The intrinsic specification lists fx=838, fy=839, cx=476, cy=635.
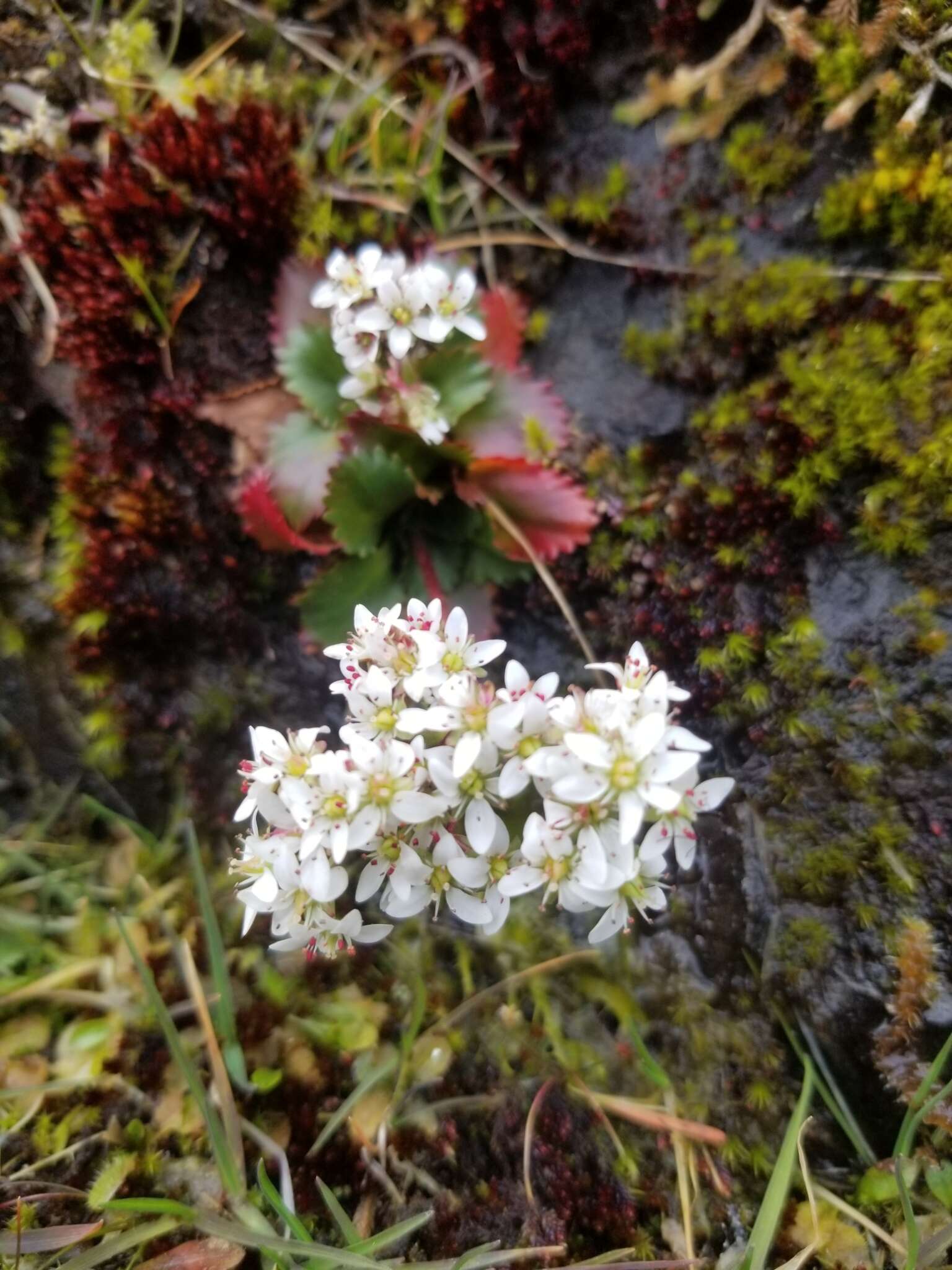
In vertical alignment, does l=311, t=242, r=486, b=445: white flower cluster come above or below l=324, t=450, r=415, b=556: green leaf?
above

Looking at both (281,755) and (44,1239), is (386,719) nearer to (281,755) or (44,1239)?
(281,755)

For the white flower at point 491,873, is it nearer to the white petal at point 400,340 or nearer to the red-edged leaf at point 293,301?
the white petal at point 400,340

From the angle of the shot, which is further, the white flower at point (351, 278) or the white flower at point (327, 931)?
the white flower at point (351, 278)

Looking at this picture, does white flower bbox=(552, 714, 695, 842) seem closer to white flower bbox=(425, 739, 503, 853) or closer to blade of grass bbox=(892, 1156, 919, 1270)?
white flower bbox=(425, 739, 503, 853)

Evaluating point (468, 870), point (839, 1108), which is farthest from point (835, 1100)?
point (468, 870)

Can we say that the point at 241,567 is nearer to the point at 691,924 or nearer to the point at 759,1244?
the point at 691,924

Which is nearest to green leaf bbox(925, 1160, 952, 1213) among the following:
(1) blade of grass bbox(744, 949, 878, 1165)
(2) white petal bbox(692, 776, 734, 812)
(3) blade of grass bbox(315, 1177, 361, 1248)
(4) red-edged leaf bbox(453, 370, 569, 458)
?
(1) blade of grass bbox(744, 949, 878, 1165)

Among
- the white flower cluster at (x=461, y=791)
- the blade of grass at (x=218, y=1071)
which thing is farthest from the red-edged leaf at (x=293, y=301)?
the blade of grass at (x=218, y=1071)
